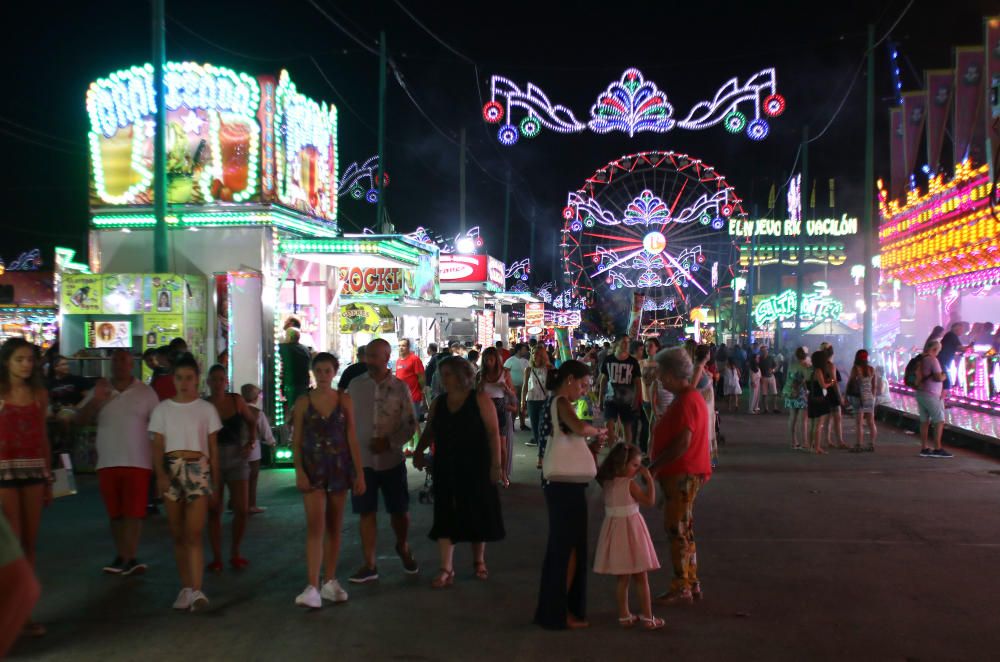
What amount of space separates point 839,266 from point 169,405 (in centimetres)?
7571

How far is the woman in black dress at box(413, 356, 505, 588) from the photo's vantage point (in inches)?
251

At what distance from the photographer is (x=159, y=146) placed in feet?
39.4

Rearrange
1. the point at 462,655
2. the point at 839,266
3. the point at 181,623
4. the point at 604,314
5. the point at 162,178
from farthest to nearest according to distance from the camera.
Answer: the point at 839,266 → the point at 604,314 → the point at 162,178 → the point at 181,623 → the point at 462,655

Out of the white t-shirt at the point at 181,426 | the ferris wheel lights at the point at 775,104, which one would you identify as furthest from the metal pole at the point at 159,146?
the ferris wheel lights at the point at 775,104

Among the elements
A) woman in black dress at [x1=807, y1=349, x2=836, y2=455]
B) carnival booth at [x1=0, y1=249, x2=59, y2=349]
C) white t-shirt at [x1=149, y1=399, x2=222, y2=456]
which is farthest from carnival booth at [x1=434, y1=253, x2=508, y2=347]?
carnival booth at [x1=0, y1=249, x2=59, y2=349]

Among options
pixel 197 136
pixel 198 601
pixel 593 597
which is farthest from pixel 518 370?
pixel 198 601

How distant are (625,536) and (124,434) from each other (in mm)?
3594

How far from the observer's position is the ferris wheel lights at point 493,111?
1531 cm

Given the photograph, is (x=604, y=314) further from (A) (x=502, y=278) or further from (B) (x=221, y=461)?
(B) (x=221, y=461)

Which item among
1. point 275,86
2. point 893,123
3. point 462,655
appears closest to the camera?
point 462,655

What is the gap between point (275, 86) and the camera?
12898mm

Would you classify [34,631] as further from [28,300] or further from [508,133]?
[28,300]

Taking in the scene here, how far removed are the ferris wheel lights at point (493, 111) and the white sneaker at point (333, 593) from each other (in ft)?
35.0

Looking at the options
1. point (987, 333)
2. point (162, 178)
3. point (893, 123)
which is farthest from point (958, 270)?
point (162, 178)
